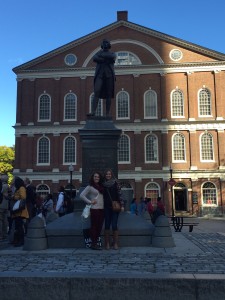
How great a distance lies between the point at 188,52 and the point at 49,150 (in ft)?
57.1

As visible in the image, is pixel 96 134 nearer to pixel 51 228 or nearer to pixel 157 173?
pixel 51 228

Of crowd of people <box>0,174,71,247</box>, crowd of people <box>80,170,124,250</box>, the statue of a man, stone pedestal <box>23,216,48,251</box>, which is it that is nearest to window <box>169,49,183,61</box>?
crowd of people <box>0,174,71,247</box>

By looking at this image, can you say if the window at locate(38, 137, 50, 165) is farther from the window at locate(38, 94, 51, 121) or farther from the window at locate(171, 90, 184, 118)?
the window at locate(171, 90, 184, 118)

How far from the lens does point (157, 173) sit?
35.5 meters

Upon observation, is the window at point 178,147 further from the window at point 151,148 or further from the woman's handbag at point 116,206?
the woman's handbag at point 116,206

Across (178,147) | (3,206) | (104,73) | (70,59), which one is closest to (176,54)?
(178,147)

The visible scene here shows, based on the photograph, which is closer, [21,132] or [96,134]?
[96,134]

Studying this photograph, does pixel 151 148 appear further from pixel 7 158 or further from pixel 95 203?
pixel 7 158

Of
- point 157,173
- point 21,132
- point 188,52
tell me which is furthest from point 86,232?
point 188,52

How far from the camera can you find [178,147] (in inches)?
1423

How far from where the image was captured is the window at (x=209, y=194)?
115 feet

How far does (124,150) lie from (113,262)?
29.5m

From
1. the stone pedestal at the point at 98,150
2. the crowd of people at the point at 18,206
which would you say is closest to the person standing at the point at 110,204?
the stone pedestal at the point at 98,150

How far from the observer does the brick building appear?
116ft
